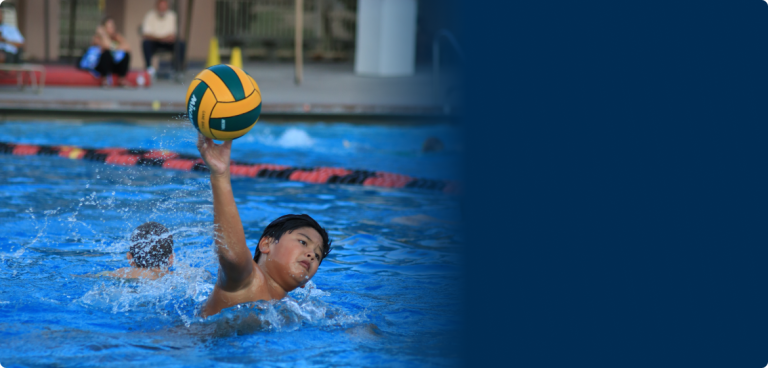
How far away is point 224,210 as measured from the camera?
2260mm

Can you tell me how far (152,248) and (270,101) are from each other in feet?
26.8

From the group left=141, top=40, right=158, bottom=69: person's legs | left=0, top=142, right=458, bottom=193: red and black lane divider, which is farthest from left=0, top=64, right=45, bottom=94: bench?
left=0, top=142, right=458, bottom=193: red and black lane divider

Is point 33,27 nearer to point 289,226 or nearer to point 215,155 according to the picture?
point 289,226

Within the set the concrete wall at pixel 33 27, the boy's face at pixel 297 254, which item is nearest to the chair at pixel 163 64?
the concrete wall at pixel 33 27

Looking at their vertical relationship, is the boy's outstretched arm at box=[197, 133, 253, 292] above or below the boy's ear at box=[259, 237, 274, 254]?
above

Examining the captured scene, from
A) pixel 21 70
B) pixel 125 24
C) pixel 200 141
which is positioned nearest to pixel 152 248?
pixel 200 141

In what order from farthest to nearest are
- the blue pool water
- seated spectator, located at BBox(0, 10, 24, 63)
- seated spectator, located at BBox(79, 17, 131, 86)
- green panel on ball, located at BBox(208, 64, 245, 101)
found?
seated spectator, located at BBox(79, 17, 131, 86), seated spectator, located at BBox(0, 10, 24, 63), the blue pool water, green panel on ball, located at BBox(208, 64, 245, 101)

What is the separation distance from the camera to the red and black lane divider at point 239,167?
21.4 ft

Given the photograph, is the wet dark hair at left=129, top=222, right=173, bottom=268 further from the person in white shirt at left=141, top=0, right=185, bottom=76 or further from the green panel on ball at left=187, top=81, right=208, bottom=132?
the person in white shirt at left=141, top=0, right=185, bottom=76

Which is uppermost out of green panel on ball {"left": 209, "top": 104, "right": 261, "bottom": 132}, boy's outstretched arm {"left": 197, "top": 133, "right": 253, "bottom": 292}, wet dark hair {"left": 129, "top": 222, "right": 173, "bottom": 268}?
green panel on ball {"left": 209, "top": 104, "right": 261, "bottom": 132}

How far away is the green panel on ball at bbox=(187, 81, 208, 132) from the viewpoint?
2395 millimetres

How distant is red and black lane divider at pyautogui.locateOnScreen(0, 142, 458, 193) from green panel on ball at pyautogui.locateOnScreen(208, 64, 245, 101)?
138 inches

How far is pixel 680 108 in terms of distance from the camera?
1.00 metres

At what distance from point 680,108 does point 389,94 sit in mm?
13451
